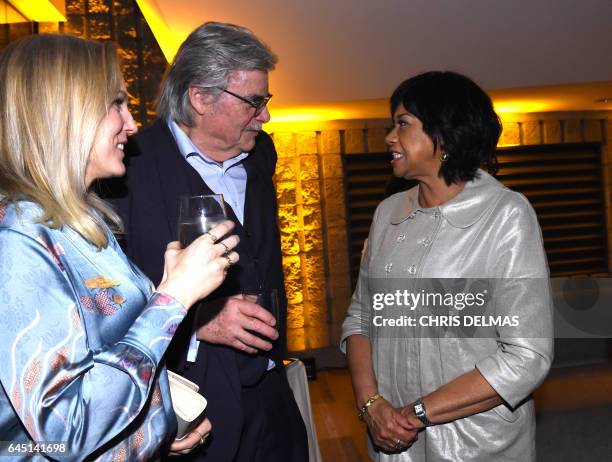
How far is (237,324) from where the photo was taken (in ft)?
5.08

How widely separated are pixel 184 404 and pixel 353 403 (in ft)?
13.9

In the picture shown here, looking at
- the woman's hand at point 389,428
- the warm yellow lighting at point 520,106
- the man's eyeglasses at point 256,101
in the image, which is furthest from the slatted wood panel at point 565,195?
the woman's hand at point 389,428

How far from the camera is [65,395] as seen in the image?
3.19 ft

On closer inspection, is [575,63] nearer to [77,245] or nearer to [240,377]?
[240,377]

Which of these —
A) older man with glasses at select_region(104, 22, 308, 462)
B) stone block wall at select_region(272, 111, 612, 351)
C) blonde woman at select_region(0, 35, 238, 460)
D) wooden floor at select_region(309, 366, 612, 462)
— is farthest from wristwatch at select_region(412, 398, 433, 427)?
stone block wall at select_region(272, 111, 612, 351)

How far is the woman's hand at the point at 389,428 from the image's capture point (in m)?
1.77

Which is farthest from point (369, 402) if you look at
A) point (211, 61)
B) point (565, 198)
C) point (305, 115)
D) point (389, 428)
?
point (565, 198)

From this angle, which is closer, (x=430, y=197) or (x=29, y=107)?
(x=29, y=107)

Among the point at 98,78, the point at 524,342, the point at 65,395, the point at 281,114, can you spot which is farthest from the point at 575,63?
the point at 65,395

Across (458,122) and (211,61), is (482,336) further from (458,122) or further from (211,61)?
(211,61)

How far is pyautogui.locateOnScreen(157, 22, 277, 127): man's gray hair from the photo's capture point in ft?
6.63

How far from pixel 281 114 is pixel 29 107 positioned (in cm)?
492

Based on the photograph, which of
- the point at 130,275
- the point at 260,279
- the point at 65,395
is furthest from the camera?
the point at 260,279

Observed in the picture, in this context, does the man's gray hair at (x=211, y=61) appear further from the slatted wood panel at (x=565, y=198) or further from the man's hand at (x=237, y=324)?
the slatted wood panel at (x=565, y=198)
